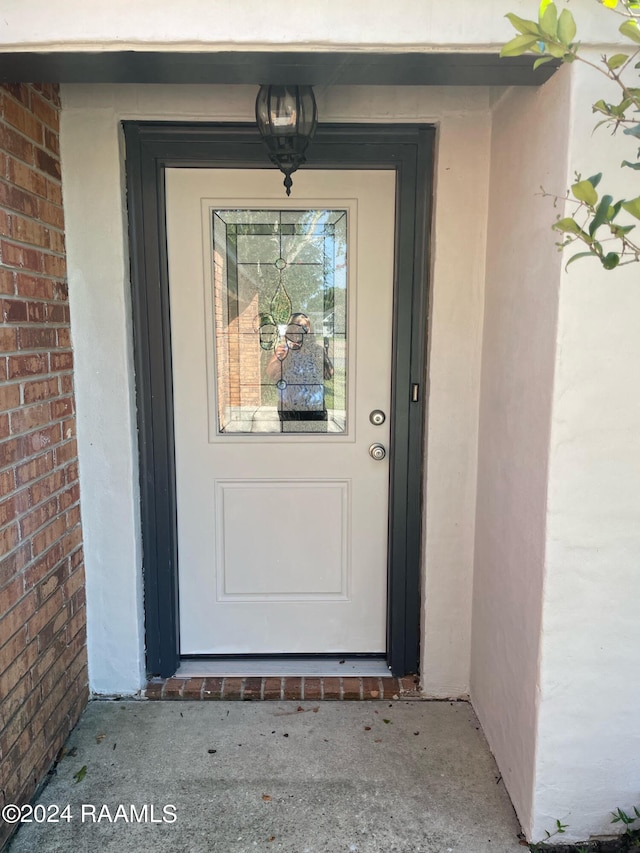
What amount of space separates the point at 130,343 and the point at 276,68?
112 cm

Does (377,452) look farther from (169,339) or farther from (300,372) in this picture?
(169,339)

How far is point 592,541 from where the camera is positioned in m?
1.59

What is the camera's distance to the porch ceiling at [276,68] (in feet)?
4.85

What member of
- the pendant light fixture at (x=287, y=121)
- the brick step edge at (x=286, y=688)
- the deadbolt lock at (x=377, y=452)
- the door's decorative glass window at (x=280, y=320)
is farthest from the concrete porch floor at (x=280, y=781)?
the pendant light fixture at (x=287, y=121)

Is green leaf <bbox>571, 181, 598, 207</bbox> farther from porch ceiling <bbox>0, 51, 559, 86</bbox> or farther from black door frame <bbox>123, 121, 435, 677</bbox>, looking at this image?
black door frame <bbox>123, 121, 435, 677</bbox>

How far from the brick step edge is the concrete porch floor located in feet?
0.11

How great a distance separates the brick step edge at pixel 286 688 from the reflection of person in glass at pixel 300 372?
1.10 metres

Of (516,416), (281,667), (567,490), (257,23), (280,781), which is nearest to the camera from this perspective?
(257,23)

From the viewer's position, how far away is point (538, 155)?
1.65 metres

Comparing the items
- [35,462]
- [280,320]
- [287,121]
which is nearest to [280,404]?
[280,320]

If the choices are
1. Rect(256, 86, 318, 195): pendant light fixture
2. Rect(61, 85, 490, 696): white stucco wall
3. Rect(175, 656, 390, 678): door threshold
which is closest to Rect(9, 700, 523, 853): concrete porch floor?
Rect(175, 656, 390, 678): door threshold

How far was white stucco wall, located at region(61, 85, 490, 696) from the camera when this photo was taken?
6.82 feet

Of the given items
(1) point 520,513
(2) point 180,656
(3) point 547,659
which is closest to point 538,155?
(1) point 520,513

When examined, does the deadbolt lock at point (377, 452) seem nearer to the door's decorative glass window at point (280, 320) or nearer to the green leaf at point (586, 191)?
the door's decorative glass window at point (280, 320)
